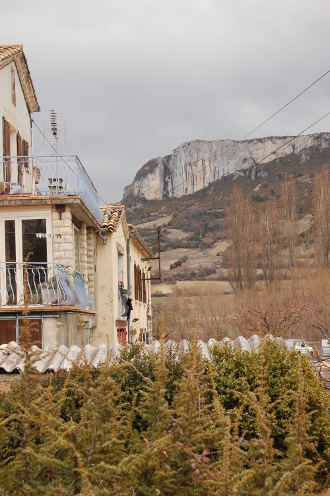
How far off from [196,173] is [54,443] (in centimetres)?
12095

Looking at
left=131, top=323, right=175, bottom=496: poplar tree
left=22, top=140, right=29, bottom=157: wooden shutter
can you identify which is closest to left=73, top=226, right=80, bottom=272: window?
left=22, top=140, right=29, bottom=157: wooden shutter

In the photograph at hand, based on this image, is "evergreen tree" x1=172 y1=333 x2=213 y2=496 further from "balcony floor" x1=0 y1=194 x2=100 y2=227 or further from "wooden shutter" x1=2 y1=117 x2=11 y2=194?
"wooden shutter" x1=2 y1=117 x2=11 y2=194

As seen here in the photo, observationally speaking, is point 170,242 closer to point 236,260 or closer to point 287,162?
point 287,162

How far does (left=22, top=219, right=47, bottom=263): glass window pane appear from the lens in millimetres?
17156

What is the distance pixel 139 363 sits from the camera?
10.1 m

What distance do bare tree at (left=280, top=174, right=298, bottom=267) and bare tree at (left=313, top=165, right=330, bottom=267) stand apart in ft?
10.6

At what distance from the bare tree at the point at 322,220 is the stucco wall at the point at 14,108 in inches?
1302

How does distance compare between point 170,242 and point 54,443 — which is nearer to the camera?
point 54,443

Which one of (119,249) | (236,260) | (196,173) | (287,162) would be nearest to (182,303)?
(236,260)

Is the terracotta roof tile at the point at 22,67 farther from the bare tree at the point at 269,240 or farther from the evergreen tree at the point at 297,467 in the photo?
the bare tree at the point at 269,240

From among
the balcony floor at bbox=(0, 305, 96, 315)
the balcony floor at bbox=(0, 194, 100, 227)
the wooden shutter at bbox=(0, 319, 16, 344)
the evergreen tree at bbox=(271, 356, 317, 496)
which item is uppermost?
the balcony floor at bbox=(0, 194, 100, 227)

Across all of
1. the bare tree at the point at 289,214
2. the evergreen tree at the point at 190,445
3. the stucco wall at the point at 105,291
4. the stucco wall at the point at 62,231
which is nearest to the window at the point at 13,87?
the stucco wall at the point at 105,291

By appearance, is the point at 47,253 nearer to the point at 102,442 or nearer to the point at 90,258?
the point at 90,258

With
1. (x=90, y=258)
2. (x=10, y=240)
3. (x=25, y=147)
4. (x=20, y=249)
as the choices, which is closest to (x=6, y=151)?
(x=25, y=147)
